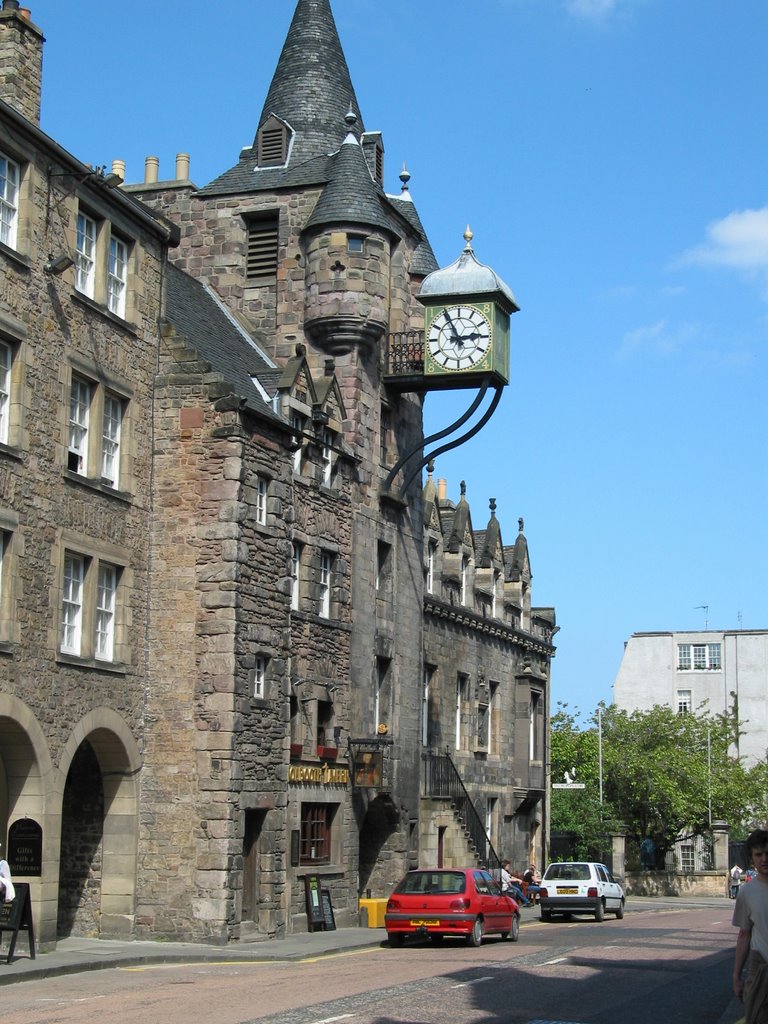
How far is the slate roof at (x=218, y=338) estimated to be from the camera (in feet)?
97.6

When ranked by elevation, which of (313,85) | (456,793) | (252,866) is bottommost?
(252,866)

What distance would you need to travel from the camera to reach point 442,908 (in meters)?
27.1

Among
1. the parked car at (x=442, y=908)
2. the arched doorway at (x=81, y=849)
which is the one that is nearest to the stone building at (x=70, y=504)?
the arched doorway at (x=81, y=849)

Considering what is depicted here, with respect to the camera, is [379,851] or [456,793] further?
[456,793]

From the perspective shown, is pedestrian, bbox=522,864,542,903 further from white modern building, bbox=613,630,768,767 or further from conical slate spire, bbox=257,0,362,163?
white modern building, bbox=613,630,768,767

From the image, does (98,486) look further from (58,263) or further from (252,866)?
(252,866)

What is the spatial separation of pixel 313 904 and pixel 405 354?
41.5 ft

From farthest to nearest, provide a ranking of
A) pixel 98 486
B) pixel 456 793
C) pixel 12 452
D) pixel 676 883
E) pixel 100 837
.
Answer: pixel 676 883 → pixel 456 793 → pixel 100 837 → pixel 98 486 → pixel 12 452

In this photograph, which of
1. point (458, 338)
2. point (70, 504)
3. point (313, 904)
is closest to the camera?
point (70, 504)

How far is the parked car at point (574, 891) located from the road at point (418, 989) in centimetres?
941

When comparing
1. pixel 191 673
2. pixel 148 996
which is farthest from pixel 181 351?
pixel 148 996

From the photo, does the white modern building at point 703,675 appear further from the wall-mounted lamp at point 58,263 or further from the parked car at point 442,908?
the wall-mounted lamp at point 58,263

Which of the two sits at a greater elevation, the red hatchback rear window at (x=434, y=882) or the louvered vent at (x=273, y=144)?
the louvered vent at (x=273, y=144)

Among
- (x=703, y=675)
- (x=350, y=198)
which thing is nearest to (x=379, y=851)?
(x=350, y=198)
